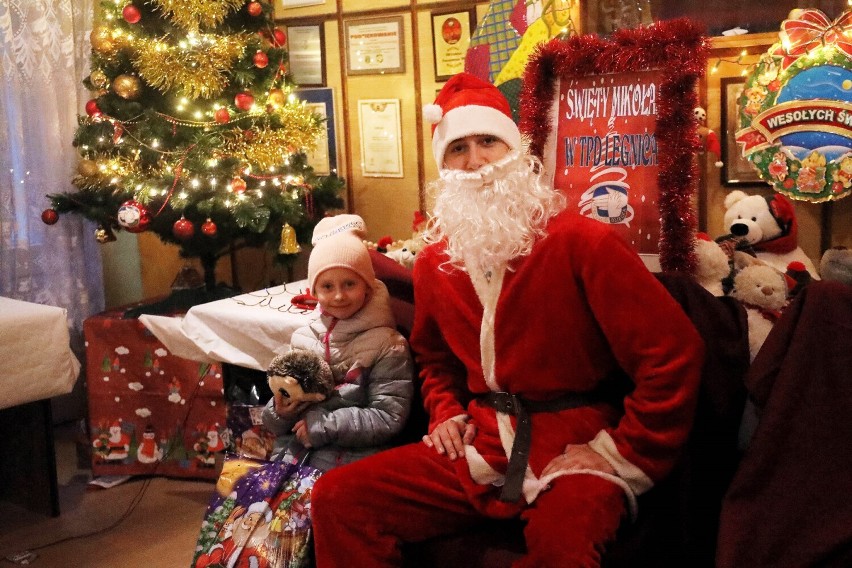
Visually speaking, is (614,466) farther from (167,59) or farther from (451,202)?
(167,59)

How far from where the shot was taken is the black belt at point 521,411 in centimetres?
173

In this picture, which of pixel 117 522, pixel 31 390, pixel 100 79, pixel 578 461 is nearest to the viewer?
pixel 578 461

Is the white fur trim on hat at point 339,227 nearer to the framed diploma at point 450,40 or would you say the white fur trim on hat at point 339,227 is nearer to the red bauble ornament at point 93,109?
the framed diploma at point 450,40

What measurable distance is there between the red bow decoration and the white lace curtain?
2850 millimetres

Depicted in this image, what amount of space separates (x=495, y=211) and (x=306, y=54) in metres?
2.19

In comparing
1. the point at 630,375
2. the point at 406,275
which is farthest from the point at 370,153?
the point at 630,375

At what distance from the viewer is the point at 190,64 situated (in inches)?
120

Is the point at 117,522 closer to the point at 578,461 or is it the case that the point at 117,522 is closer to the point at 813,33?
the point at 578,461

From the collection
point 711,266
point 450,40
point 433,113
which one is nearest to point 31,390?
point 433,113

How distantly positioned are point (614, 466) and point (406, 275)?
877 mm

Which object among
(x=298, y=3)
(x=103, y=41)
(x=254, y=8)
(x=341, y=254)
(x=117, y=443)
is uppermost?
(x=298, y=3)

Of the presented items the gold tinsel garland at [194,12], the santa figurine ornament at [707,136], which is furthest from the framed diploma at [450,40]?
the santa figurine ornament at [707,136]

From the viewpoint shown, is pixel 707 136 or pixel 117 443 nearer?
pixel 707 136

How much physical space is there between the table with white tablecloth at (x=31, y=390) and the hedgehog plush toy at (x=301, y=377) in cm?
117
